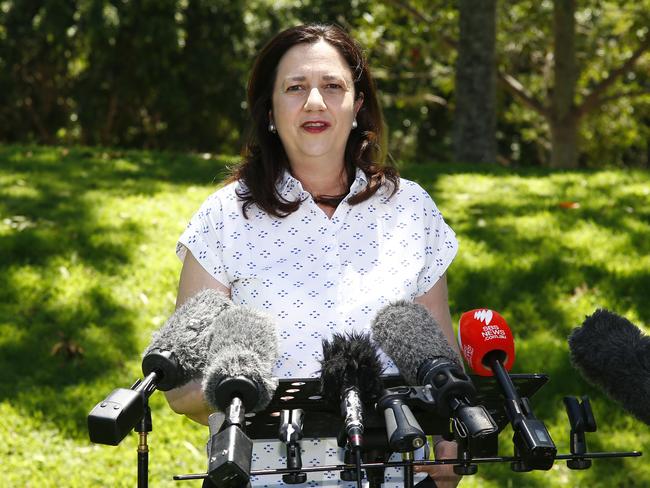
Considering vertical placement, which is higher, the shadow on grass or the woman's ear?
the woman's ear

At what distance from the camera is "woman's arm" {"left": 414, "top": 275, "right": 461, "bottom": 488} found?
8.84 feet

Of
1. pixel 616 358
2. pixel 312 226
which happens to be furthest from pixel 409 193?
pixel 616 358

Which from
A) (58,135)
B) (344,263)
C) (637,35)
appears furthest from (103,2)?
(344,263)

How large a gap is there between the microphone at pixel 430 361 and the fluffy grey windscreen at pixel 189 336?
1.42 ft

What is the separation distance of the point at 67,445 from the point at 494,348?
2987 millimetres

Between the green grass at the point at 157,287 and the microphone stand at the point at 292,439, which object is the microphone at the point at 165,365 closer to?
the microphone stand at the point at 292,439

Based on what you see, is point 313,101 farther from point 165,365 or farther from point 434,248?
point 165,365

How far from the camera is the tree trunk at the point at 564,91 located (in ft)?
41.7

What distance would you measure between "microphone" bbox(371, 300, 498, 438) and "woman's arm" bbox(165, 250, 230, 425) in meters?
0.57

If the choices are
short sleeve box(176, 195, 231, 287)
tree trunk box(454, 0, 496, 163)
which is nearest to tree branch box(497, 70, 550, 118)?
tree trunk box(454, 0, 496, 163)

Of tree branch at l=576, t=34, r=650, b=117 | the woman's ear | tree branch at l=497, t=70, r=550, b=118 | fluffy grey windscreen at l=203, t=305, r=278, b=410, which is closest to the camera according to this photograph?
fluffy grey windscreen at l=203, t=305, r=278, b=410

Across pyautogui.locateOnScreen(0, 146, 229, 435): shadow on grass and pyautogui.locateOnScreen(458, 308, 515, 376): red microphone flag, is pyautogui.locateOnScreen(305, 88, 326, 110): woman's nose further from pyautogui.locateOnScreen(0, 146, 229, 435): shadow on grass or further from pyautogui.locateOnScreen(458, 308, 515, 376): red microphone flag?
pyautogui.locateOnScreen(0, 146, 229, 435): shadow on grass

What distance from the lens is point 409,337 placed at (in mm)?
2100

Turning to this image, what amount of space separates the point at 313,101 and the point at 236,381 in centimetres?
130
